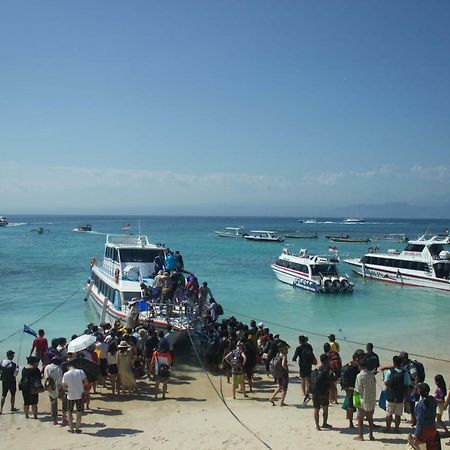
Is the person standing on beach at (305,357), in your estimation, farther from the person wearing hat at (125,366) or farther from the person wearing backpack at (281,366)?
the person wearing hat at (125,366)

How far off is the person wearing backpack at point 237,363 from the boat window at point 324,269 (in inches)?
962

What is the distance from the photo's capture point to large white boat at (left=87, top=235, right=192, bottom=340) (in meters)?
17.3

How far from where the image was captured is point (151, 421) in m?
11.4

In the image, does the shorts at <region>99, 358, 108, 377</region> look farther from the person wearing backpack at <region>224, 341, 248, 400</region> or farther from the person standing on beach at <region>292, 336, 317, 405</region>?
the person standing on beach at <region>292, 336, 317, 405</region>

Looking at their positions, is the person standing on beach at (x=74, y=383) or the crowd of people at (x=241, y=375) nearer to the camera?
the crowd of people at (x=241, y=375)

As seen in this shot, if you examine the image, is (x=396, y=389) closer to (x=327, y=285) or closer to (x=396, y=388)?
(x=396, y=388)

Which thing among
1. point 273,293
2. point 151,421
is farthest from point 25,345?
point 273,293

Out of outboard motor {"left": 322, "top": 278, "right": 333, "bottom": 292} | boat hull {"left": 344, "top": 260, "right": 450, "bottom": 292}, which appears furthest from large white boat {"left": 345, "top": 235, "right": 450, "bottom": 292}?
outboard motor {"left": 322, "top": 278, "right": 333, "bottom": 292}

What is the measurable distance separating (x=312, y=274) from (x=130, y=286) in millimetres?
18812

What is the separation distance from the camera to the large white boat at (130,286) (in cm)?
1733

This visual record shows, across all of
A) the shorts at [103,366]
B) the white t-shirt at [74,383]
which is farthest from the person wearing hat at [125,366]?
the white t-shirt at [74,383]

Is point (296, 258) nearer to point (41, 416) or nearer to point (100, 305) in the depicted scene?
point (100, 305)

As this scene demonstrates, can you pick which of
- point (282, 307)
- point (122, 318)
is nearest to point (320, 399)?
point (122, 318)

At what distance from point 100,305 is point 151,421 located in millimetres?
15264
